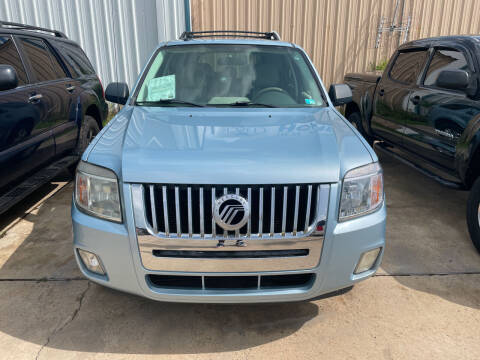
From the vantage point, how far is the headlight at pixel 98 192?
1975 mm

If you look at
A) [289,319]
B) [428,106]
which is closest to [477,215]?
[428,106]

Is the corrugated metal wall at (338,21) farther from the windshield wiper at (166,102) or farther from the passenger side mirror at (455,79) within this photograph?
the windshield wiper at (166,102)

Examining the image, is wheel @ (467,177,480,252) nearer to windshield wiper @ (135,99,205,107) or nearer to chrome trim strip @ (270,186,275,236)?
chrome trim strip @ (270,186,275,236)

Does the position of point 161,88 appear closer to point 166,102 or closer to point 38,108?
point 166,102

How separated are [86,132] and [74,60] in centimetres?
101

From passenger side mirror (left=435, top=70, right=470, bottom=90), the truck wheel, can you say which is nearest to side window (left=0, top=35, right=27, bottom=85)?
passenger side mirror (left=435, top=70, right=470, bottom=90)

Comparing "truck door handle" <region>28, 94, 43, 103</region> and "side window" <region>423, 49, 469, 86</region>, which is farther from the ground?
"side window" <region>423, 49, 469, 86</region>

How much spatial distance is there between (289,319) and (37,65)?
11.8ft

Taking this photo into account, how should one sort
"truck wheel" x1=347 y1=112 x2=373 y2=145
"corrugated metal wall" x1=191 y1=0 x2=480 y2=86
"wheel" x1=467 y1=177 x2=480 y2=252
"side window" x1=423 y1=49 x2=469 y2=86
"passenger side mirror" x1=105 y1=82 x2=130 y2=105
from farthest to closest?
"corrugated metal wall" x1=191 y1=0 x2=480 y2=86 → "truck wheel" x1=347 y1=112 x2=373 y2=145 → "side window" x1=423 y1=49 x2=469 y2=86 → "passenger side mirror" x1=105 y1=82 x2=130 y2=105 → "wheel" x1=467 y1=177 x2=480 y2=252

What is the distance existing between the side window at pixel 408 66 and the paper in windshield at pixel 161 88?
9.88 ft

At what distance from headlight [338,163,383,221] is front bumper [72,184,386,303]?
2.0 inches

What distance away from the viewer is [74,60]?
16.3 feet

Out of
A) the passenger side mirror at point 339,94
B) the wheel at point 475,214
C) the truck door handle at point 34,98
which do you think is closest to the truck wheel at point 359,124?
the passenger side mirror at point 339,94

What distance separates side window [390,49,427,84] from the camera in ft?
14.7
